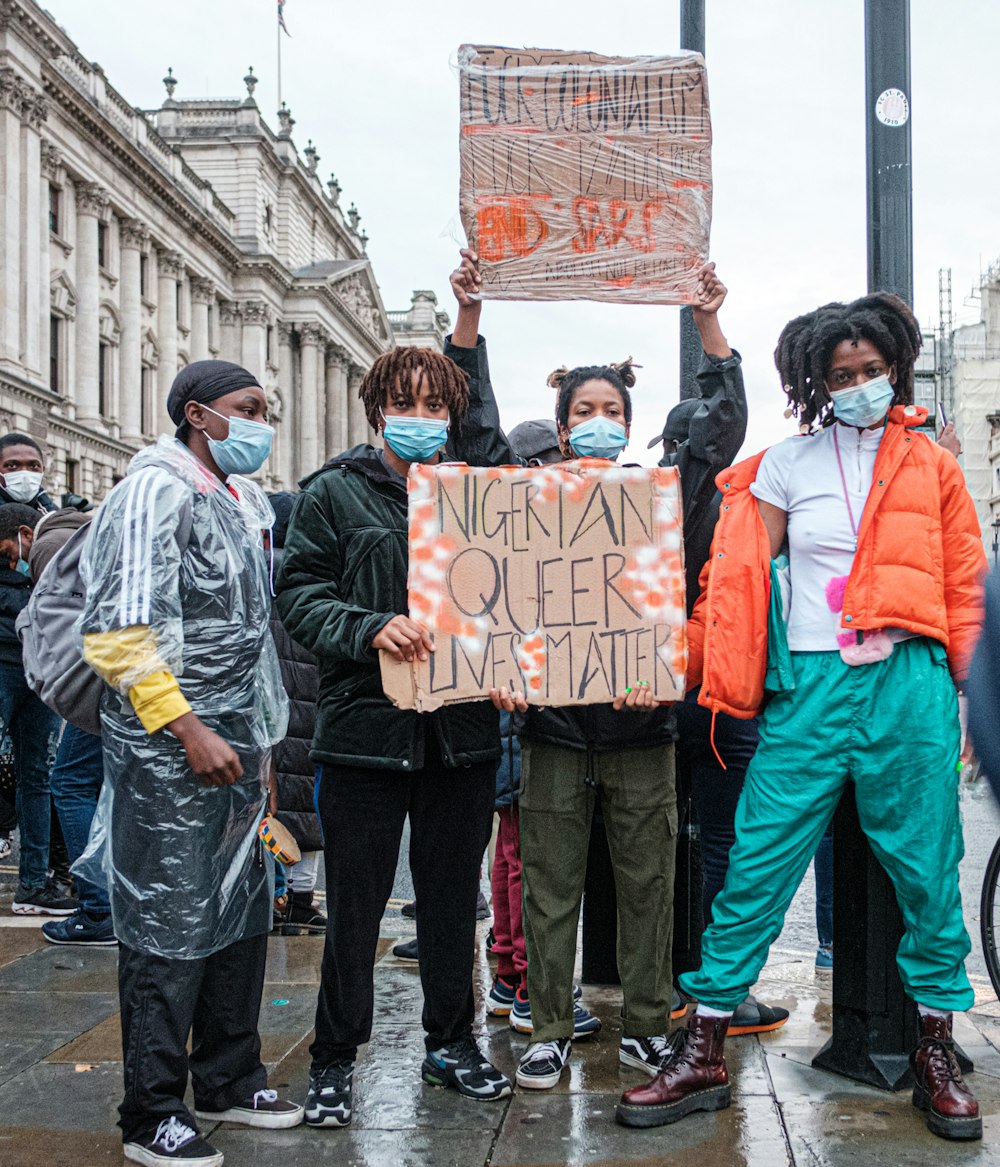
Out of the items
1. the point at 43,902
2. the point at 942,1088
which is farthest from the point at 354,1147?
the point at 43,902

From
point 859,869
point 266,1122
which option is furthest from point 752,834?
point 266,1122

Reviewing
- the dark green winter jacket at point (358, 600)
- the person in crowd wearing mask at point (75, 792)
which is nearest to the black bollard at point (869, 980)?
the dark green winter jacket at point (358, 600)

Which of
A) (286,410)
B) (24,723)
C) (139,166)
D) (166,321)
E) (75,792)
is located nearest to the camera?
(75,792)

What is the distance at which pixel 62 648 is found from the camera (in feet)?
11.4

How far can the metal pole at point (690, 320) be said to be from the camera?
5332 mm

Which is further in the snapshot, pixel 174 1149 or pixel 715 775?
pixel 715 775

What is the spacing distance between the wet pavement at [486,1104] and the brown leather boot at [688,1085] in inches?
1.4

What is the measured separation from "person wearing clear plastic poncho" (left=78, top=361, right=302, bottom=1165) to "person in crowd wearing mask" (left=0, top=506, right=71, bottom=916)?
2847 millimetres

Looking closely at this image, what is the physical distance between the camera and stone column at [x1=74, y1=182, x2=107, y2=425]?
131 feet

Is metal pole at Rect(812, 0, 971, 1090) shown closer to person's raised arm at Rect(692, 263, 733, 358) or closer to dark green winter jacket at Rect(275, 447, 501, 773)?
dark green winter jacket at Rect(275, 447, 501, 773)

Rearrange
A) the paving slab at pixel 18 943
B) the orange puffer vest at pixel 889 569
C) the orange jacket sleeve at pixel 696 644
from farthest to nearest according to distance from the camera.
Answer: the paving slab at pixel 18 943, the orange jacket sleeve at pixel 696 644, the orange puffer vest at pixel 889 569

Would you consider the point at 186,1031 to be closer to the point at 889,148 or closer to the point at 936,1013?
the point at 936,1013

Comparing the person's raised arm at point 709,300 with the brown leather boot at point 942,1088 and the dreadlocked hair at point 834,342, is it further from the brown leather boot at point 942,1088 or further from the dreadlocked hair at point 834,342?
the brown leather boot at point 942,1088

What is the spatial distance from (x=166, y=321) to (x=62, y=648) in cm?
4638
